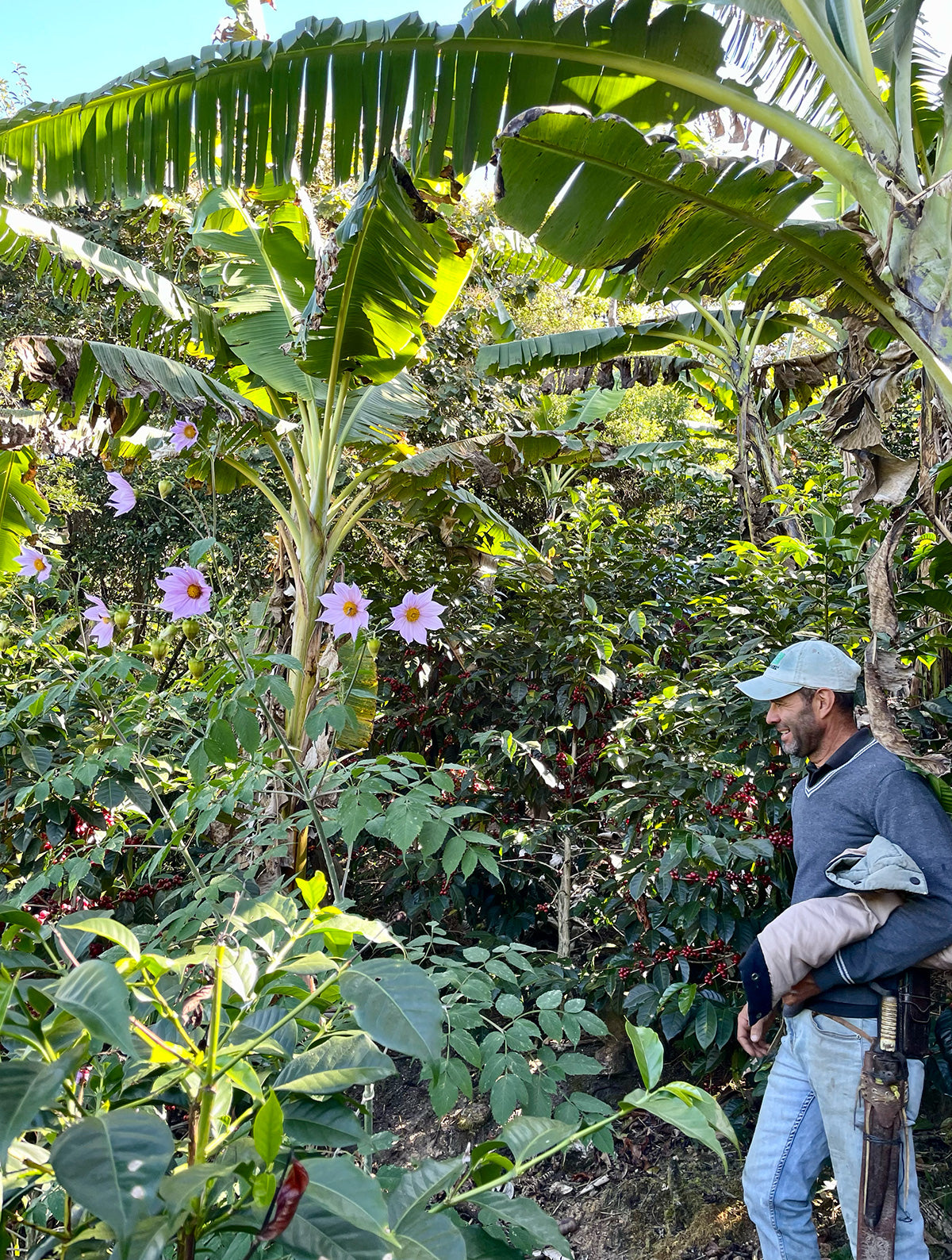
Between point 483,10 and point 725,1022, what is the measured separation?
10.9 ft

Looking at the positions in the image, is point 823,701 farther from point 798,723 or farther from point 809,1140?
point 809,1140

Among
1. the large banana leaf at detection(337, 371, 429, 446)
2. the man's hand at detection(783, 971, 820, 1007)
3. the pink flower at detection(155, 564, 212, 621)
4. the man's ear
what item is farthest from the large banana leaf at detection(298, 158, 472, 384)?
the man's hand at detection(783, 971, 820, 1007)

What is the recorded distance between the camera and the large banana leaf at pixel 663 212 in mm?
2770

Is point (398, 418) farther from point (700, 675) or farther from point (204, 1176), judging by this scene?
point (204, 1176)

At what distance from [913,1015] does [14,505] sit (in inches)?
148

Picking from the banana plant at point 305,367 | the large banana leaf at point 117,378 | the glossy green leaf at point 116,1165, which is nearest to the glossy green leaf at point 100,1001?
the glossy green leaf at point 116,1165

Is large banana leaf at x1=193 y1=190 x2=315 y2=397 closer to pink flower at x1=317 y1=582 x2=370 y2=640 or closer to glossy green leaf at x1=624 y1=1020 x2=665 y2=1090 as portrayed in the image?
pink flower at x1=317 y1=582 x2=370 y2=640

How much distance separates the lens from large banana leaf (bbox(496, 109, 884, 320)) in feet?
A: 9.09

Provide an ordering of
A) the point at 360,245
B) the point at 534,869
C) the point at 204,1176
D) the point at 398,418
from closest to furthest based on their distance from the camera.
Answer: the point at 204,1176
the point at 360,245
the point at 534,869
the point at 398,418

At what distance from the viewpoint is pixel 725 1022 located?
2.61 m

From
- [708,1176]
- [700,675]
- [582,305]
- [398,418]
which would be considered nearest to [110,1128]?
[700,675]

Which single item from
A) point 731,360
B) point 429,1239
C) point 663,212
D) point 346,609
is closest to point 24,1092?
point 429,1239

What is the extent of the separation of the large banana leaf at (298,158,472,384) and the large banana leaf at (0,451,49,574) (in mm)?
1277

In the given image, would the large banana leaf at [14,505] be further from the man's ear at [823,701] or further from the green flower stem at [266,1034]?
the green flower stem at [266,1034]
